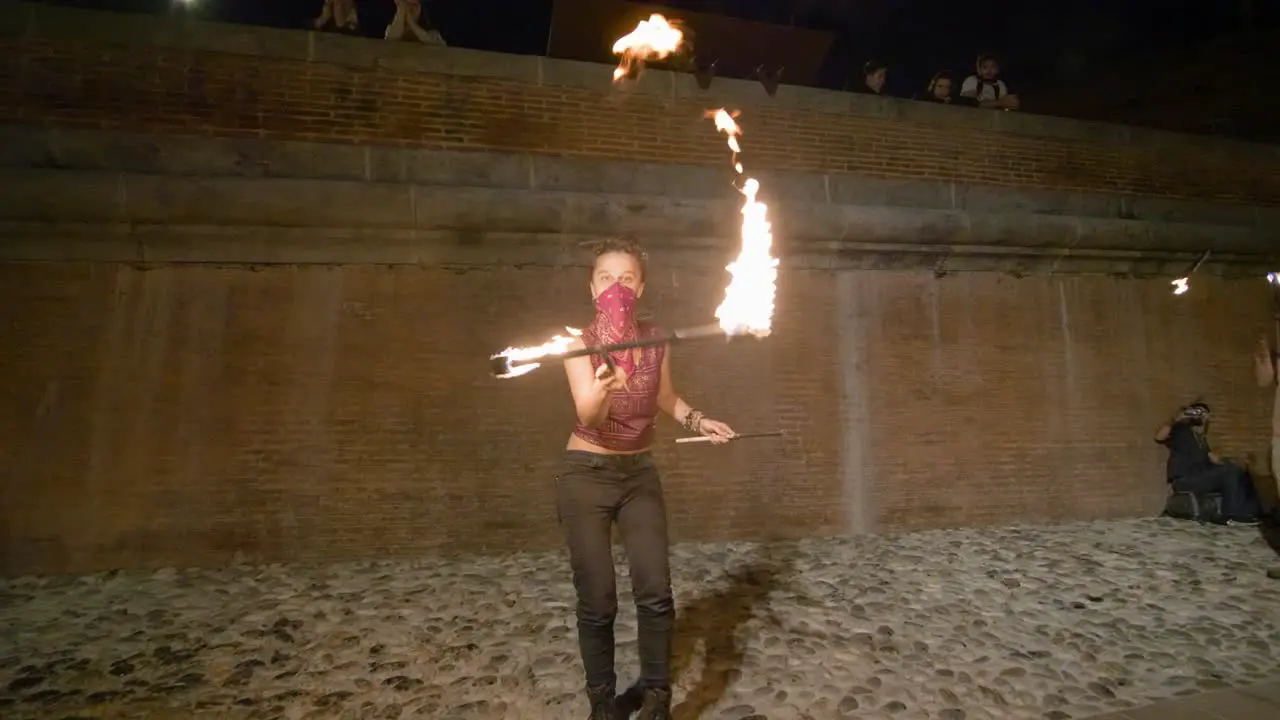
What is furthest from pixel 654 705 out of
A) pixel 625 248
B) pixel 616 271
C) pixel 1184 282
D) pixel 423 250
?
pixel 1184 282

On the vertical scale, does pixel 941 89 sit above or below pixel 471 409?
above

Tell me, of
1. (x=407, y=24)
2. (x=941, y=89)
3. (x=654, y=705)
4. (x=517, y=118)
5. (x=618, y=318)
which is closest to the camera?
(x=654, y=705)

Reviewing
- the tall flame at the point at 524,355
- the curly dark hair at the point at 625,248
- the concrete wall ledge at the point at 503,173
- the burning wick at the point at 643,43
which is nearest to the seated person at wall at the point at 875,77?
the concrete wall ledge at the point at 503,173

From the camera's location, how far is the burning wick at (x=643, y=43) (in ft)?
20.3

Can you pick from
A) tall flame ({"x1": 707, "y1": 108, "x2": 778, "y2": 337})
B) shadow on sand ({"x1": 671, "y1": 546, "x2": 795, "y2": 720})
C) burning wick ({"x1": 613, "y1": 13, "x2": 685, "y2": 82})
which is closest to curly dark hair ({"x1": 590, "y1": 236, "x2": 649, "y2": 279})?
tall flame ({"x1": 707, "y1": 108, "x2": 778, "y2": 337})

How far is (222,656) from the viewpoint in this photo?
12.6 feet

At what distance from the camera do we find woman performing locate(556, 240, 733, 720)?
2.80 metres

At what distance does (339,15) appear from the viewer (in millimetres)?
6410

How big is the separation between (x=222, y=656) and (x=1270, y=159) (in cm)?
1218

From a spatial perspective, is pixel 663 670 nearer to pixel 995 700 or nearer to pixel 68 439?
pixel 995 700

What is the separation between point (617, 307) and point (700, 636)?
7.72 feet

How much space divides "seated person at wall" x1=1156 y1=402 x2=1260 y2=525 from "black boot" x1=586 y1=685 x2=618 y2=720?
7555 mm

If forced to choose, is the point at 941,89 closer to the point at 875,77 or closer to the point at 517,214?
the point at 875,77

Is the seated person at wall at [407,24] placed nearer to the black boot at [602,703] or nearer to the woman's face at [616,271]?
the woman's face at [616,271]
